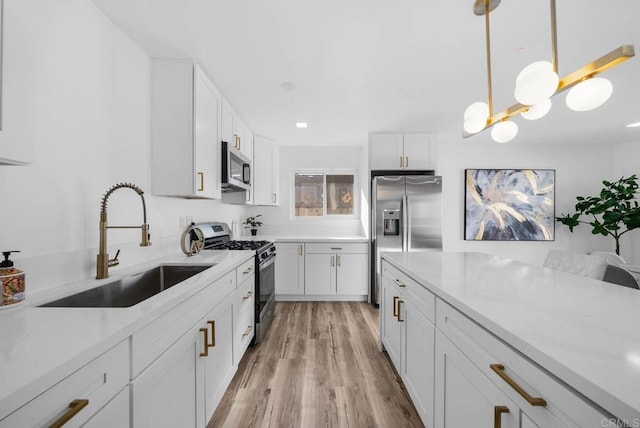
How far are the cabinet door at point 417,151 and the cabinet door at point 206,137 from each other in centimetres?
250

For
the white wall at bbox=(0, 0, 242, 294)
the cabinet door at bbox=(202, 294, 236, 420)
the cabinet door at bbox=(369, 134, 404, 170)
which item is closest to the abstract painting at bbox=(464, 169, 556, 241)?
the cabinet door at bbox=(369, 134, 404, 170)

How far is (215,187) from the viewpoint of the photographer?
2408 mm

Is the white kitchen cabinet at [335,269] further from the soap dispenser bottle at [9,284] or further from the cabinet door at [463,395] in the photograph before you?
the soap dispenser bottle at [9,284]

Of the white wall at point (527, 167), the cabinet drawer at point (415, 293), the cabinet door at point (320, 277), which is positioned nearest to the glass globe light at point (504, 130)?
the cabinet drawer at point (415, 293)

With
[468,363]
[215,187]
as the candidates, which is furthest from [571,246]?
[215,187]

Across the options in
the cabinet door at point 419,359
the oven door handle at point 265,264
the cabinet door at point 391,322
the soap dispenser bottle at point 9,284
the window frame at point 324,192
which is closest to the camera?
the soap dispenser bottle at point 9,284

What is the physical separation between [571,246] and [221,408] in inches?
216

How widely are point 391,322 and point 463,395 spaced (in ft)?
3.49

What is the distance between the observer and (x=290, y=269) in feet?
12.7

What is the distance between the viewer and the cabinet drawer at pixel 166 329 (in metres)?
0.88

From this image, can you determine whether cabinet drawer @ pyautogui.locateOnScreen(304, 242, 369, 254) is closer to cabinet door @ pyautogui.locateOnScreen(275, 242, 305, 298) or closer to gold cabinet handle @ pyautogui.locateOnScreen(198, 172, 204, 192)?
cabinet door @ pyautogui.locateOnScreen(275, 242, 305, 298)

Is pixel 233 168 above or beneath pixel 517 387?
above

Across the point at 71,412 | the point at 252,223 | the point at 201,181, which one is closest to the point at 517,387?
the point at 71,412

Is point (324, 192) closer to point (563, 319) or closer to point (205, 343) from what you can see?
point (205, 343)
